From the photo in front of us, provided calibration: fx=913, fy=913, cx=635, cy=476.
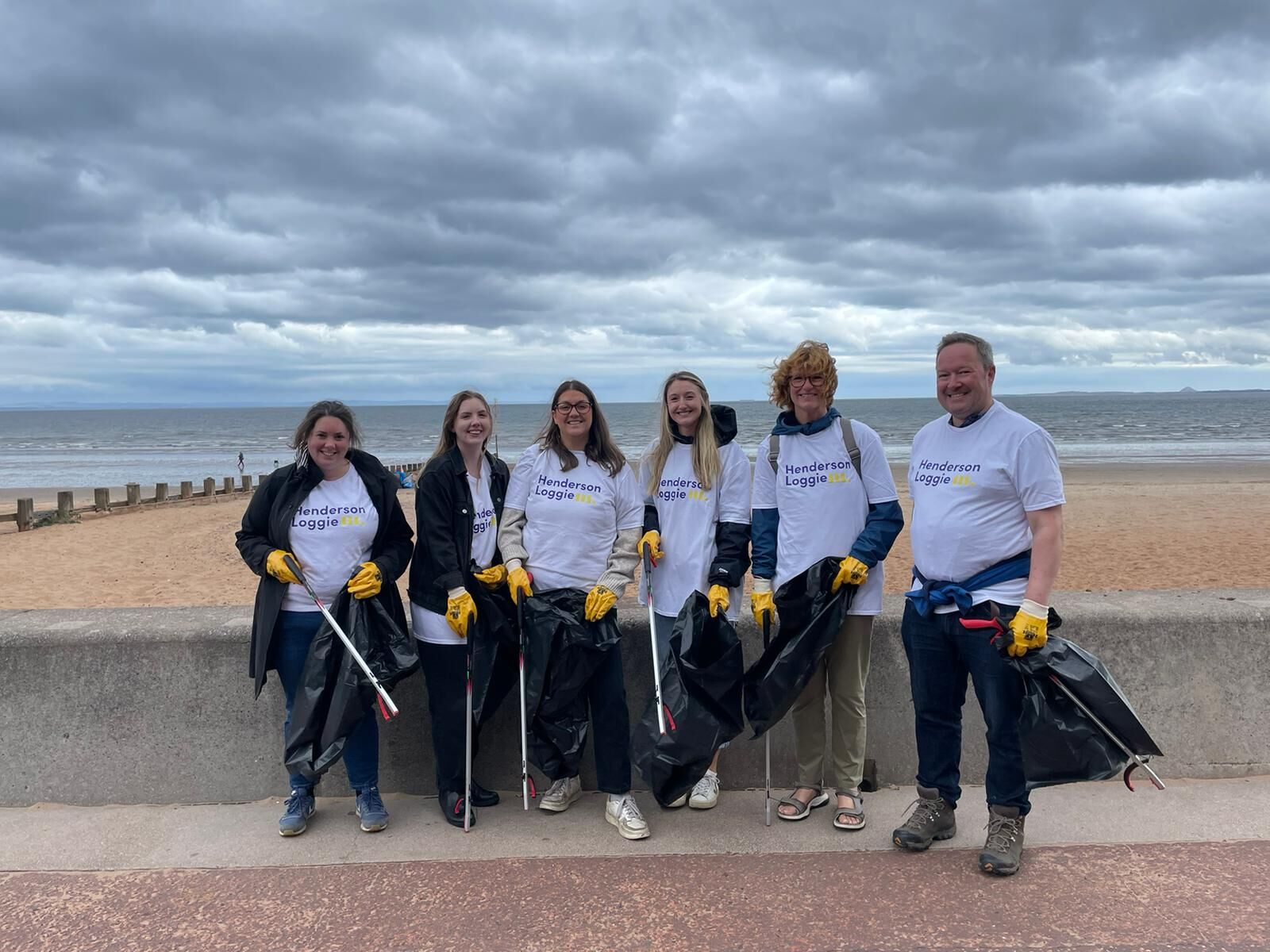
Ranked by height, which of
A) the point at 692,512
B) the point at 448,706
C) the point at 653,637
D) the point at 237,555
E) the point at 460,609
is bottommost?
the point at 237,555

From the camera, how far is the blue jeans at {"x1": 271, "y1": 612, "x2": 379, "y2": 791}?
133 inches

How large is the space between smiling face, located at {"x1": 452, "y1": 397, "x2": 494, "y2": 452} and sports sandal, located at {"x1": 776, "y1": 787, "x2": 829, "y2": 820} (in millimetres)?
1809

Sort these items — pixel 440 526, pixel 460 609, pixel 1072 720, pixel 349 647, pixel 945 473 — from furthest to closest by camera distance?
pixel 440 526 → pixel 460 609 → pixel 349 647 → pixel 945 473 → pixel 1072 720

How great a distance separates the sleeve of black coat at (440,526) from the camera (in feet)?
11.1

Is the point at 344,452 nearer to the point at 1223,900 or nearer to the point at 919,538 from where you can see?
the point at 919,538

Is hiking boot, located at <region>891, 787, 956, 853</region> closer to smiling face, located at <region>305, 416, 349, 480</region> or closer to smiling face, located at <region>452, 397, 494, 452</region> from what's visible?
smiling face, located at <region>452, 397, 494, 452</region>

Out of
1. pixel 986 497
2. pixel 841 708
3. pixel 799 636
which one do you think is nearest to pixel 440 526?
A: pixel 799 636

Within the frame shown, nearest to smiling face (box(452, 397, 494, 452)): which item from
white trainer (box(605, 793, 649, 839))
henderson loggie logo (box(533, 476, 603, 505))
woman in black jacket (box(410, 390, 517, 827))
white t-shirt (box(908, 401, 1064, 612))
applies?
woman in black jacket (box(410, 390, 517, 827))

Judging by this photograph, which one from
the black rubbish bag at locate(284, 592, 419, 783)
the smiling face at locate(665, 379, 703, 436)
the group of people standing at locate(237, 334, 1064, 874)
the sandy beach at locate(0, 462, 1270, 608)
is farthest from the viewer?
the sandy beach at locate(0, 462, 1270, 608)

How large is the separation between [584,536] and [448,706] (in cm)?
82

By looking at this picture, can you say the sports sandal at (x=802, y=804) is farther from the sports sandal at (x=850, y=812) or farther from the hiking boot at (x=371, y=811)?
the hiking boot at (x=371, y=811)

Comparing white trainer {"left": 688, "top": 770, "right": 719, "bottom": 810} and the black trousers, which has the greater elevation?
the black trousers

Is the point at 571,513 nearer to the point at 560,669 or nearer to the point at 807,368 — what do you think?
the point at 560,669

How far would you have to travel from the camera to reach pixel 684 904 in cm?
278
